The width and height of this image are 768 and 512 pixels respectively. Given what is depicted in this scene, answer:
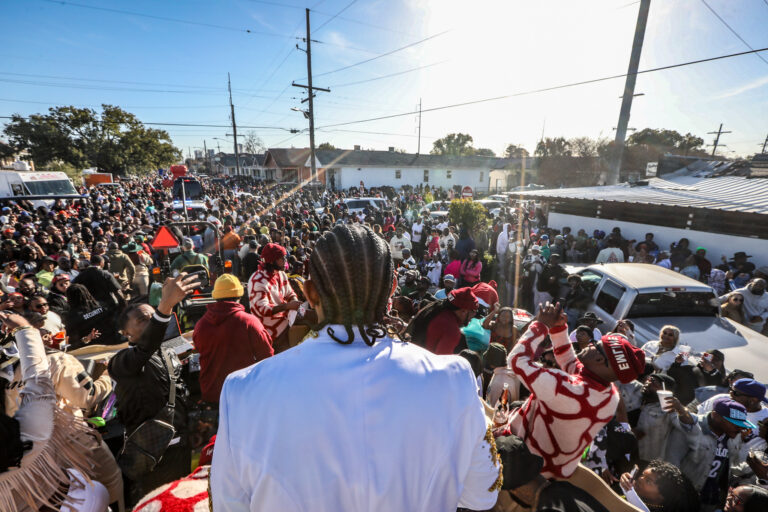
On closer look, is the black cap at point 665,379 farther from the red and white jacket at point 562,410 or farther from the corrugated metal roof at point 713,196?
the corrugated metal roof at point 713,196

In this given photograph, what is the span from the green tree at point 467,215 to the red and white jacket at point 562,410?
37.7 ft

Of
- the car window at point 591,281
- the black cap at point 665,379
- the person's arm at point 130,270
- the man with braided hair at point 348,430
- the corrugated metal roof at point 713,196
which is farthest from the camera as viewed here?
the corrugated metal roof at point 713,196

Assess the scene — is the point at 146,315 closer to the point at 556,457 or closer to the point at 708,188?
the point at 556,457

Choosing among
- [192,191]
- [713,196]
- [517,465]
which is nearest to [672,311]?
[517,465]

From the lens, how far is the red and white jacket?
2.05 meters

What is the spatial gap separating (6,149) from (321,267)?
2349 inches

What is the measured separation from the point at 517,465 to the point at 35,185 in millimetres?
28312

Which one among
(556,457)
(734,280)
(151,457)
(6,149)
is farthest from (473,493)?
(6,149)

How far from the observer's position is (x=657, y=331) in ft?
16.6

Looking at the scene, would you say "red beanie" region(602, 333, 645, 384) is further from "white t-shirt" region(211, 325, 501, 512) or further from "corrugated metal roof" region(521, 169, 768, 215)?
"corrugated metal roof" region(521, 169, 768, 215)

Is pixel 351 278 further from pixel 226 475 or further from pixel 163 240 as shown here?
pixel 163 240

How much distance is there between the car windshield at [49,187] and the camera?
66.7 ft

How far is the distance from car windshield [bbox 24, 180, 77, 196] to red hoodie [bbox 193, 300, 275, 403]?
82.1 feet

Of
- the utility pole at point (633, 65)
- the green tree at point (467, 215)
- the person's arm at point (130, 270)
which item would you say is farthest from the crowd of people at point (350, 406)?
the utility pole at point (633, 65)
